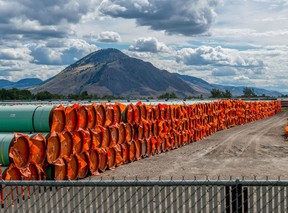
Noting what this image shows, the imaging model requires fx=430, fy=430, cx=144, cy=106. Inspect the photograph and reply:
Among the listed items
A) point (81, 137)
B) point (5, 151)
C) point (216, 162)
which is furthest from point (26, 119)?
point (216, 162)

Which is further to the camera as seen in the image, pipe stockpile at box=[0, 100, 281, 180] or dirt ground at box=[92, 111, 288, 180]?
dirt ground at box=[92, 111, 288, 180]

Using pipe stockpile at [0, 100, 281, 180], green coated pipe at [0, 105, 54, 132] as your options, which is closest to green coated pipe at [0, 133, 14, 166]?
pipe stockpile at [0, 100, 281, 180]

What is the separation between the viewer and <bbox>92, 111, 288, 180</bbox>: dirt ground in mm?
17016

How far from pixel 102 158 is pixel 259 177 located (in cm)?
631

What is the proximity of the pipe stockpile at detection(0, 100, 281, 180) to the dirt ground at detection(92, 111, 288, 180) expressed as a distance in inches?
29.8

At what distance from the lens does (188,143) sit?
2827 centimetres

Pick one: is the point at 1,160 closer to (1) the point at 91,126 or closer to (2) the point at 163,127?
(1) the point at 91,126

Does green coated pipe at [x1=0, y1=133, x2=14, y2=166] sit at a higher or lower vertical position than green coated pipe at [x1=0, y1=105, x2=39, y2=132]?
lower

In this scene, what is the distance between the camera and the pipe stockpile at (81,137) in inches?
524

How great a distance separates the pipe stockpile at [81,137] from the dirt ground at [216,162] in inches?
29.8

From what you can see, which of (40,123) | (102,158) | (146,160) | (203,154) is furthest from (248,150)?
(40,123)

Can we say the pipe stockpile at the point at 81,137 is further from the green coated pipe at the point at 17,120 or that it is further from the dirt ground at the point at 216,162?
the dirt ground at the point at 216,162

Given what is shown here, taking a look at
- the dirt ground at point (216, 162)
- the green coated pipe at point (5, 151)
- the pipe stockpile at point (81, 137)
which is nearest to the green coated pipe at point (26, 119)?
the pipe stockpile at point (81, 137)

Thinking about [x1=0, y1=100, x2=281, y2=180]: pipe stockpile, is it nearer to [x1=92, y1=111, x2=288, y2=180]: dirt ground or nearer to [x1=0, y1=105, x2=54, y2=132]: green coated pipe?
[x1=0, y1=105, x2=54, y2=132]: green coated pipe
